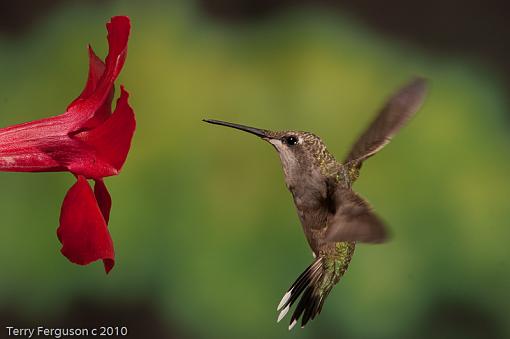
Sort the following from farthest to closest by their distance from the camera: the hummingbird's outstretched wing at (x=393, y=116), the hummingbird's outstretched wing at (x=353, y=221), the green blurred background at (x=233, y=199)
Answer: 1. the green blurred background at (x=233, y=199)
2. the hummingbird's outstretched wing at (x=393, y=116)
3. the hummingbird's outstretched wing at (x=353, y=221)

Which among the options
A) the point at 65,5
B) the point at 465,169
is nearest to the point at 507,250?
the point at 465,169

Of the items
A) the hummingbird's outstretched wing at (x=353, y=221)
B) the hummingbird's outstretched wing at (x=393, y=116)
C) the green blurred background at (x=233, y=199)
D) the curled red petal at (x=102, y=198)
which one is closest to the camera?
the hummingbird's outstretched wing at (x=353, y=221)

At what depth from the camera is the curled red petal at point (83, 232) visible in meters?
0.57

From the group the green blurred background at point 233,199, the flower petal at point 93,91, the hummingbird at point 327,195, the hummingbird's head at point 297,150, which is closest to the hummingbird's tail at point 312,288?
the hummingbird at point 327,195

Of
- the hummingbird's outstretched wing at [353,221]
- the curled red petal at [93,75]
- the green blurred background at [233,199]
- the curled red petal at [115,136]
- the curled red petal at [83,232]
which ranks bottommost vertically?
the green blurred background at [233,199]

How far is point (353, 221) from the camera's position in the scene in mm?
581

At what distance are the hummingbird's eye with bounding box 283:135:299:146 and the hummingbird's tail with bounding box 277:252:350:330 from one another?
5.7 inches

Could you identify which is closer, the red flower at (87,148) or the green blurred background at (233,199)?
the red flower at (87,148)

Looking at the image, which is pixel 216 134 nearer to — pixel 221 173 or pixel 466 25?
pixel 221 173

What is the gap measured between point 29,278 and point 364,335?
80cm

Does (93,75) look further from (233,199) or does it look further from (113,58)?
(233,199)

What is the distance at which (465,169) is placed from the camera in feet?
5.45

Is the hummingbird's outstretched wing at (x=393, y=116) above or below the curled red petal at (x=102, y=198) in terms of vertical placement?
above

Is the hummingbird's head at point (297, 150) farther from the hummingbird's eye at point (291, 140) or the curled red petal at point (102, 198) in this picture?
the curled red petal at point (102, 198)
